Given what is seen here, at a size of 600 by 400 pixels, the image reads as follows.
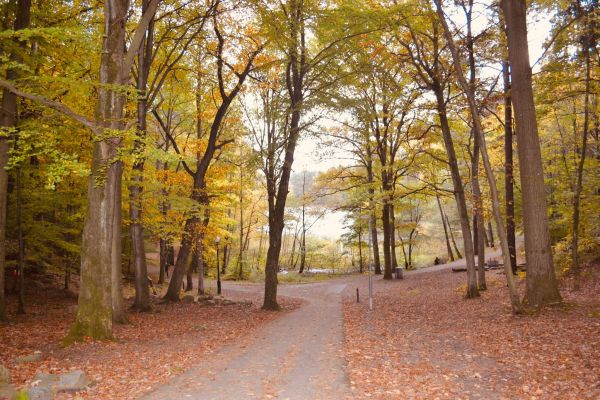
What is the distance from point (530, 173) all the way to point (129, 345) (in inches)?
428

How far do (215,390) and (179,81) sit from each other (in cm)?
1514

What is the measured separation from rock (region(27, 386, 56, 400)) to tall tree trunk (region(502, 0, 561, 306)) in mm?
10617

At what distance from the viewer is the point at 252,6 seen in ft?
49.5

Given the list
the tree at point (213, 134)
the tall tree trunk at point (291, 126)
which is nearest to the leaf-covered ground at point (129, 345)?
the tall tree trunk at point (291, 126)

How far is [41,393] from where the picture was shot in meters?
5.66

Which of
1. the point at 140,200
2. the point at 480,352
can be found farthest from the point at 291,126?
the point at 480,352

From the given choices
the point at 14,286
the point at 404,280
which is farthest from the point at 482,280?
the point at 14,286

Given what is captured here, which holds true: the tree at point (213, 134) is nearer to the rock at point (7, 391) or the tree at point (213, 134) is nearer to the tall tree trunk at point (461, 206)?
the tall tree trunk at point (461, 206)

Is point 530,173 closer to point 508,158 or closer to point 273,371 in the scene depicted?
point 508,158

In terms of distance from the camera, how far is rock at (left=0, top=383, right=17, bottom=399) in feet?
18.3

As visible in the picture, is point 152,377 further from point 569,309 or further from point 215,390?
point 569,309

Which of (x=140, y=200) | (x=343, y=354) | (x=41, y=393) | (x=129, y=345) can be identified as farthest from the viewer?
(x=140, y=200)

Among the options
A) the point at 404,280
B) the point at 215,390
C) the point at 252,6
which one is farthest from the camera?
the point at 404,280

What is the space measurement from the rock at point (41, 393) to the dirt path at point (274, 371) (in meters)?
1.30
